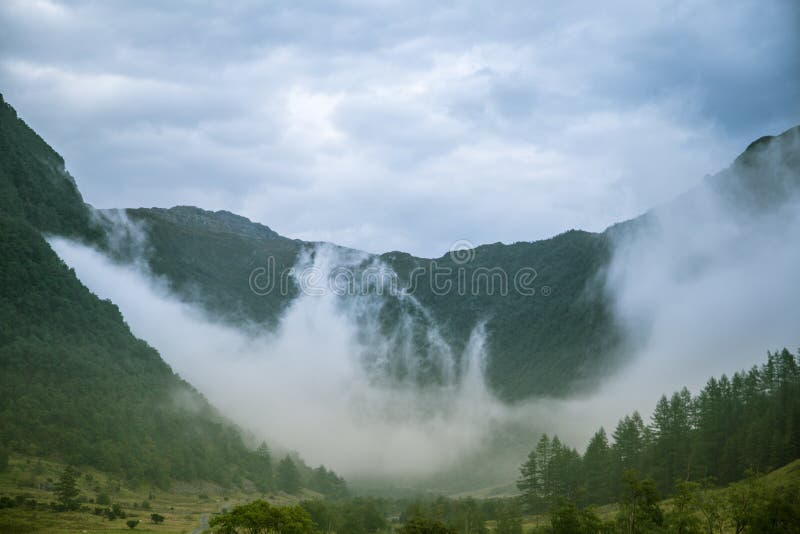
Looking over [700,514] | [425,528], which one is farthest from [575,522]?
[700,514]

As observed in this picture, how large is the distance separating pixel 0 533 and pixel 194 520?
211ft

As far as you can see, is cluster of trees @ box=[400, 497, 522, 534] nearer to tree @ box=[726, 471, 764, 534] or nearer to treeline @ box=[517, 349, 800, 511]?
treeline @ box=[517, 349, 800, 511]

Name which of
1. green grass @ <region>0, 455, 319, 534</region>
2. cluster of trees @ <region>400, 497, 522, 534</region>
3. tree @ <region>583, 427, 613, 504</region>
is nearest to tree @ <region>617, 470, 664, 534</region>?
cluster of trees @ <region>400, 497, 522, 534</region>

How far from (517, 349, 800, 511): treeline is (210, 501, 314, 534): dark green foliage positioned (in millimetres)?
68364

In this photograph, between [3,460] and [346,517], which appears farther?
[3,460]

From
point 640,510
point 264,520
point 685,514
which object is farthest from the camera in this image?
point 264,520

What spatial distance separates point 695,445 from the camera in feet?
501

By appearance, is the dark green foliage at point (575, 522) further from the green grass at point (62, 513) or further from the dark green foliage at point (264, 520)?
the green grass at point (62, 513)

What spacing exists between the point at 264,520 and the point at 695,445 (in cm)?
9752

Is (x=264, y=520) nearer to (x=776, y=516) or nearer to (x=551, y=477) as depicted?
(x=776, y=516)

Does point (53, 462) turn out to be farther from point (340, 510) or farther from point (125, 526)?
point (340, 510)

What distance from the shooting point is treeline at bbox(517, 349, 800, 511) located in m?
141

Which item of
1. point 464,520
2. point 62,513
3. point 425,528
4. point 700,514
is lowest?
point 464,520

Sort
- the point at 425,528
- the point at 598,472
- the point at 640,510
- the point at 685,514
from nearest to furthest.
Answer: the point at 685,514
the point at 425,528
the point at 640,510
the point at 598,472
